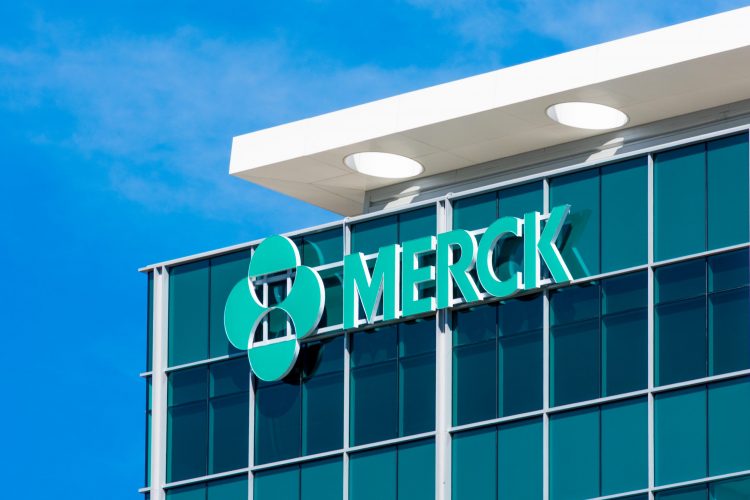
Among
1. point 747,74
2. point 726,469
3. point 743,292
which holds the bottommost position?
point 726,469

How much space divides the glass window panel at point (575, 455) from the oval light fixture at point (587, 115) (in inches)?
295

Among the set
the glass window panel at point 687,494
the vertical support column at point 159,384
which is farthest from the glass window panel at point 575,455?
the vertical support column at point 159,384

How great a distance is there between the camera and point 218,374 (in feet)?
206

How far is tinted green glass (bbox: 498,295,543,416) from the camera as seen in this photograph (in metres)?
57.5

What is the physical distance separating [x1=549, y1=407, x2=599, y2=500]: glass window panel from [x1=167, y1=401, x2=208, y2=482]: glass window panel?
31.8 ft

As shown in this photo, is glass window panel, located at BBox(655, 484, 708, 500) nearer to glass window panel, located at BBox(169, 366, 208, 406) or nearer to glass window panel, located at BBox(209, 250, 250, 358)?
glass window panel, located at BBox(209, 250, 250, 358)

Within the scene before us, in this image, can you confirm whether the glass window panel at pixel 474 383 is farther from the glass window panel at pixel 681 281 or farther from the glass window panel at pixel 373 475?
the glass window panel at pixel 681 281

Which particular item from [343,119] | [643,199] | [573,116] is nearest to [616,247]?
[643,199]

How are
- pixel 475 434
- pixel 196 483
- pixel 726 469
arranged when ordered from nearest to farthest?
pixel 726 469 < pixel 475 434 < pixel 196 483

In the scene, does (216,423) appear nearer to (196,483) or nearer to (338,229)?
(196,483)

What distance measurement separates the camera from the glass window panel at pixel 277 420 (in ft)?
200

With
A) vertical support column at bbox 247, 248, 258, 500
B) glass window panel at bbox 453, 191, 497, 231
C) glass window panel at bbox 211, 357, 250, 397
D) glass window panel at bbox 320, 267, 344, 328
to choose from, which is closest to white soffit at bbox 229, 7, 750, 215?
glass window panel at bbox 453, 191, 497, 231

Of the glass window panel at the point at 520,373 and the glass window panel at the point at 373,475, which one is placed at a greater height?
the glass window panel at the point at 520,373

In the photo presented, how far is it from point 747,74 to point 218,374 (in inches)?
554
